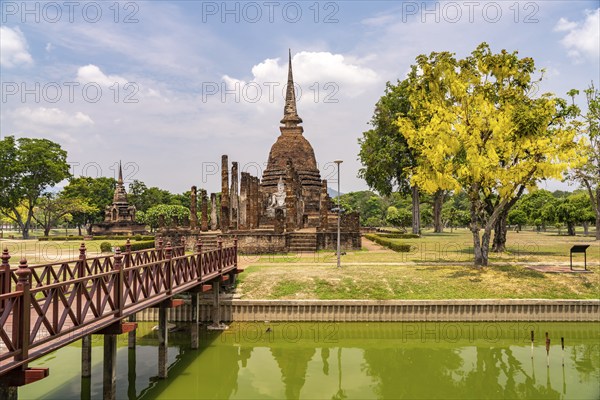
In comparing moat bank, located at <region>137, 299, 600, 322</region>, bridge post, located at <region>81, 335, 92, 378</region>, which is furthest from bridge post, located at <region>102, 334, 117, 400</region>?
moat bank, located at <region>137, 299, 600, 322</region>

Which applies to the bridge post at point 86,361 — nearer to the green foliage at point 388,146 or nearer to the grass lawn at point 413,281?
the grass lawn at point 413,281

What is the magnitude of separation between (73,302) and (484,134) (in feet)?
75.3

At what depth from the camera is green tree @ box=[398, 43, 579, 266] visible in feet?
82.9

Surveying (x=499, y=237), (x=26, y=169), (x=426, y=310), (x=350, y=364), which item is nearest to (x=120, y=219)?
(x=26, y=169)

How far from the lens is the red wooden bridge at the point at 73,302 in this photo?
8.30 meters

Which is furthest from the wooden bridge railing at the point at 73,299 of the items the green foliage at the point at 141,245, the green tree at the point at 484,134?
the green foliage at the point at 141,245

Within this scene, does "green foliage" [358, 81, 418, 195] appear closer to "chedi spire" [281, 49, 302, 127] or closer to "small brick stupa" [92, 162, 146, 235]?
"chedi spire" [281, 49, 302, 127]

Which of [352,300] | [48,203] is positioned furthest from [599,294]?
[48,203]

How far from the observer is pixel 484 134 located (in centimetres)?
2712

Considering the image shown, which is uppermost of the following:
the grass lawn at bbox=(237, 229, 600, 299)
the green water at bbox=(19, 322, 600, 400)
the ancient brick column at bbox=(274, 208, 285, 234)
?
the ancient brick column at bbox=(274, 208, 285, 234)

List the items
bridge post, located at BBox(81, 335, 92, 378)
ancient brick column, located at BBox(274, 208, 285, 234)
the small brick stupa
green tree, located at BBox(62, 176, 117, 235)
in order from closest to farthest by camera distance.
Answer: bridge post, located at BBox(81, 335, 92, 378), ancient brick column, located at BBox(274, 208, 285, 234), the small brick stupa, green tree, located at BBox(62, 176, 117, 235)

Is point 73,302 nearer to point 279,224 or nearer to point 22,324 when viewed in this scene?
point 22,324

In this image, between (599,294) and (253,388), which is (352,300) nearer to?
(253,388)

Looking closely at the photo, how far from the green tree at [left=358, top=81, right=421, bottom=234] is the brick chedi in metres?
6.37
